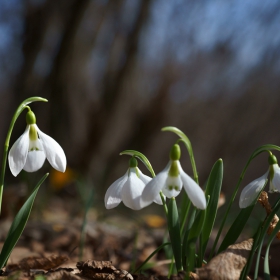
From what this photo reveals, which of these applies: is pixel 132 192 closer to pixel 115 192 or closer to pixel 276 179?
pixel 115 192

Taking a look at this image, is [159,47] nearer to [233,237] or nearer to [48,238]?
[48,238]

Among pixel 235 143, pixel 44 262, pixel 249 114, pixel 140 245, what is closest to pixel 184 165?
pixel 235 143

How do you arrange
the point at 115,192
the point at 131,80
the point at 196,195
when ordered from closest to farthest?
1. the point at 196,195
2. the point at 115,192
3. the point at 131,80

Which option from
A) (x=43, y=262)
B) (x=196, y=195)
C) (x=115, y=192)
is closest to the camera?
(x=196, y=195)

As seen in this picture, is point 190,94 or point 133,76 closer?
point 133,76

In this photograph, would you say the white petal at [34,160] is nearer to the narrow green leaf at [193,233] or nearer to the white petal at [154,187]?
the white petal at [154,187]

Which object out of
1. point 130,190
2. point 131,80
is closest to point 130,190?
point 130,190

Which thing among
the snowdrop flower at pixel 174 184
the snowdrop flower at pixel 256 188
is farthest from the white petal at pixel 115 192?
the snowdrop flower at pixel 256 188
